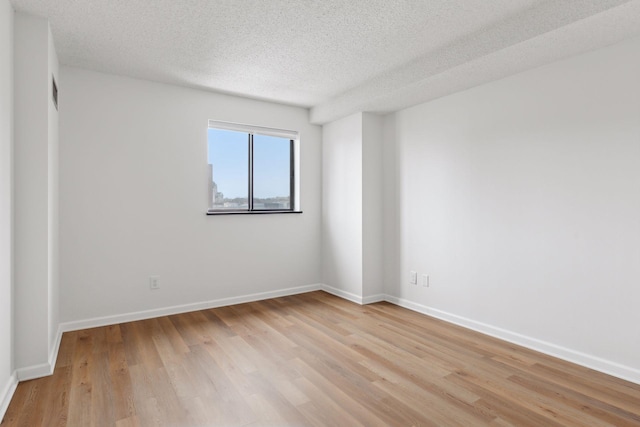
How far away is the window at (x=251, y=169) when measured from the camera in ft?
13.4

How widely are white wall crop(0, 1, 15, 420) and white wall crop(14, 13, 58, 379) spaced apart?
0.25 feet

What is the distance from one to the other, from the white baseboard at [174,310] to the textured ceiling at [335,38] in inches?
91.9

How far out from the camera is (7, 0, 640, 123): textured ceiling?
7.26ft

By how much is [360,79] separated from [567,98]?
178 centimetres

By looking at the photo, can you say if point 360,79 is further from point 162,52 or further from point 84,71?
point 84,71

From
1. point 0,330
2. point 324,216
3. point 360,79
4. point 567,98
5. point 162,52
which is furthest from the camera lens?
point 324,216

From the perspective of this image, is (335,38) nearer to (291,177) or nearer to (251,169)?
(251,169)

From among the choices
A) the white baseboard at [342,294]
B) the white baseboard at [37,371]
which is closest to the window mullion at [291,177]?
the white baseboard at [342,294]

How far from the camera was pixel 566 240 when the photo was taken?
260cm

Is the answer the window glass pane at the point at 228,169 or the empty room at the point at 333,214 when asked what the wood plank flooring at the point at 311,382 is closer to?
the empty room at the point at 333,214

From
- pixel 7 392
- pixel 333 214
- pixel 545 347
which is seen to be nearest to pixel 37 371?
pixel 7 392

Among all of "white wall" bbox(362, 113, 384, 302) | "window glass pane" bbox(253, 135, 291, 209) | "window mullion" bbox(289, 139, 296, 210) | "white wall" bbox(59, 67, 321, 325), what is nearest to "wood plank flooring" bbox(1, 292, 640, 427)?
"white wall" bbox(59, 67, 321, 325)

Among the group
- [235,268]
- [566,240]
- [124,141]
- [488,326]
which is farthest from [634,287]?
[124,141]

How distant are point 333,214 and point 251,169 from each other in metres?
1.18
